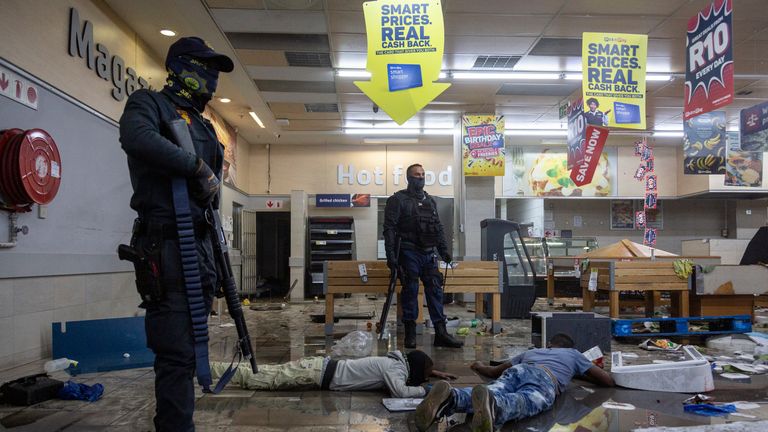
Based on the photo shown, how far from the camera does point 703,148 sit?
8414mm

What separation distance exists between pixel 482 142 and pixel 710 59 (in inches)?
210

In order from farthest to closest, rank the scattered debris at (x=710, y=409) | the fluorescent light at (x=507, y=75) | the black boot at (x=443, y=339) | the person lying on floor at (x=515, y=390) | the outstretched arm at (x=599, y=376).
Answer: the fluorescent light at (x=507, y=75)
the black boot at (x=443, y=339)
the outstretched arm at (x=599, y=376)
the scattered debris at (x=710, y=409)
the person lying on floor at (x=515, y=390)

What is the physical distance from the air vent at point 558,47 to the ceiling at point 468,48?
16 millimetres

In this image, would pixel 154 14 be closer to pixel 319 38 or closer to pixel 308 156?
pixel 319 38

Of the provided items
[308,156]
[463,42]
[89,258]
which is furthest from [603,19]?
[308,156]

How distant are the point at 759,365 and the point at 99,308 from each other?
23.1 ft

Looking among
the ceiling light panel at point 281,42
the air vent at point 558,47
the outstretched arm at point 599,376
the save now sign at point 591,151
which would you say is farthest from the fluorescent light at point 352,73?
the outstretched arm at point 599,376

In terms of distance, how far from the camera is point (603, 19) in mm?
7332

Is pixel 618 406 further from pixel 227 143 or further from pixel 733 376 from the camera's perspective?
pixel 227 143

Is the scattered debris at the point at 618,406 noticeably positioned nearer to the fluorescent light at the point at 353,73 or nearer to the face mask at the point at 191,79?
the face mask at the point at 191,79

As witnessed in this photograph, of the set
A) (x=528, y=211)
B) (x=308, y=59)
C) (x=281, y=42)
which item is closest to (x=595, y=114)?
(x=308, y=59)

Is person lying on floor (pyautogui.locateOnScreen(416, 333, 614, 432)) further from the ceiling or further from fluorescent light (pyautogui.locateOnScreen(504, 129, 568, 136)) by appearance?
fluorescent light (pyautogui.locateOnScreen(504, 129, 568, 136))

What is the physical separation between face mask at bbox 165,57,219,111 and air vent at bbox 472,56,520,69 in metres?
6.99

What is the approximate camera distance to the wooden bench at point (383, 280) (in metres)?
6.92
